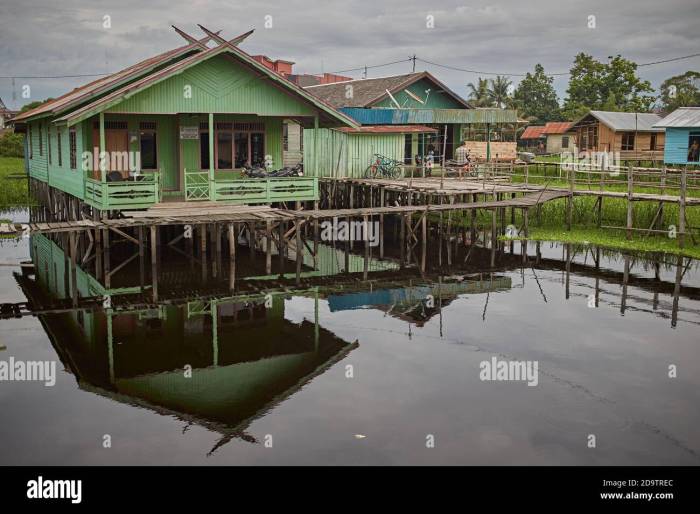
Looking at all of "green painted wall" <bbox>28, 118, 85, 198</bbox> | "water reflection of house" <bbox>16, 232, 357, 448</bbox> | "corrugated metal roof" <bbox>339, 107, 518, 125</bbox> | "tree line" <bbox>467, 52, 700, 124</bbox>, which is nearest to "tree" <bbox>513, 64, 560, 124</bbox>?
"tree line" <bbox>467, 52, 700, 124</bbox>

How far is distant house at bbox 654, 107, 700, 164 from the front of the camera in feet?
132

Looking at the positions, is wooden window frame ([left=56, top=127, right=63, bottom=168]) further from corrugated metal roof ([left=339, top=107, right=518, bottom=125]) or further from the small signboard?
corrugated metal roof ([left=339, top=107, right=518, bottom=125])

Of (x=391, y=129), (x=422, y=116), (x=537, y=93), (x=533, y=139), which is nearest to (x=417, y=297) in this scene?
(x=422, y=116)

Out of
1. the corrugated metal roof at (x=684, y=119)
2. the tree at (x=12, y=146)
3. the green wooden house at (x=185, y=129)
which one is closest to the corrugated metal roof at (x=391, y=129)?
the green wooden house at (x=185, y=129)

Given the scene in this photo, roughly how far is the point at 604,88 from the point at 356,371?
6369 centimetres

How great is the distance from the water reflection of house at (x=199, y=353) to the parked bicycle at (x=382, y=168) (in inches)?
613

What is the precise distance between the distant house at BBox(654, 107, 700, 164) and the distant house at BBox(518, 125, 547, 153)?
83.3 ft

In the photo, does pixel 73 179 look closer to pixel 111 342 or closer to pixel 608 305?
pixel 111 342

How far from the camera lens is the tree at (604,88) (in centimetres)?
6650

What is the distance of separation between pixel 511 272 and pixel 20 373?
14.5 metres

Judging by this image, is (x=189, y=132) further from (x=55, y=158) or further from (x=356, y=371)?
(x=356, y=371)

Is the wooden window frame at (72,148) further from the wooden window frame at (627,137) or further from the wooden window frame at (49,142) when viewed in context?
the wooden window frame at (627,137)

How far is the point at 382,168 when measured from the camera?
33750mm
